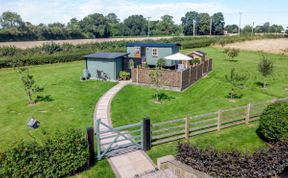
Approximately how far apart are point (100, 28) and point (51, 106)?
8340cm

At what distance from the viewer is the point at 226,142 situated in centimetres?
1152

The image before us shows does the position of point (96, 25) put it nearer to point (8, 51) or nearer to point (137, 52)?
point (8, 51)

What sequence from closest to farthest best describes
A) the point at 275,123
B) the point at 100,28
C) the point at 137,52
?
the point at 275,123 → the point at 137,52 → the point at 100,28

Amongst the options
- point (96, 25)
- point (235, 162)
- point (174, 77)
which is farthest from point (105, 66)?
point (96, 25)

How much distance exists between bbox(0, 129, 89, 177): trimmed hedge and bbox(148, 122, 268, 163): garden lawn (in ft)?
10.7

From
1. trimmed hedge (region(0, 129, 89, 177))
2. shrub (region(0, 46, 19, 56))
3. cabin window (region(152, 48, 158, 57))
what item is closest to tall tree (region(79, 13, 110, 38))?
shrub (region(0, 46, 19, 56))

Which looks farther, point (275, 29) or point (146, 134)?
point (275, 29)

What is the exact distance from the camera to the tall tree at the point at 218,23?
394ft

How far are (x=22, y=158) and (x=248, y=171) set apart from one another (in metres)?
7.80

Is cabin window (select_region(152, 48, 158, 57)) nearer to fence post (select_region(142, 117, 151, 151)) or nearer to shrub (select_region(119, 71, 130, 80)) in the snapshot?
shrub (select_region(119, 71, 130, 80))

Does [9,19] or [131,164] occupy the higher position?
[9,19]

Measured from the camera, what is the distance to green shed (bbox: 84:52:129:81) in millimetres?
24031

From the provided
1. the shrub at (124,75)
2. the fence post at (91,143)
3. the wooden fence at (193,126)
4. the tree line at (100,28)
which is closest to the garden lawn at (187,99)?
the wooden fence at (193,126)

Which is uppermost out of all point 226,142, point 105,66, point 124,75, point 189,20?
point 189,20
